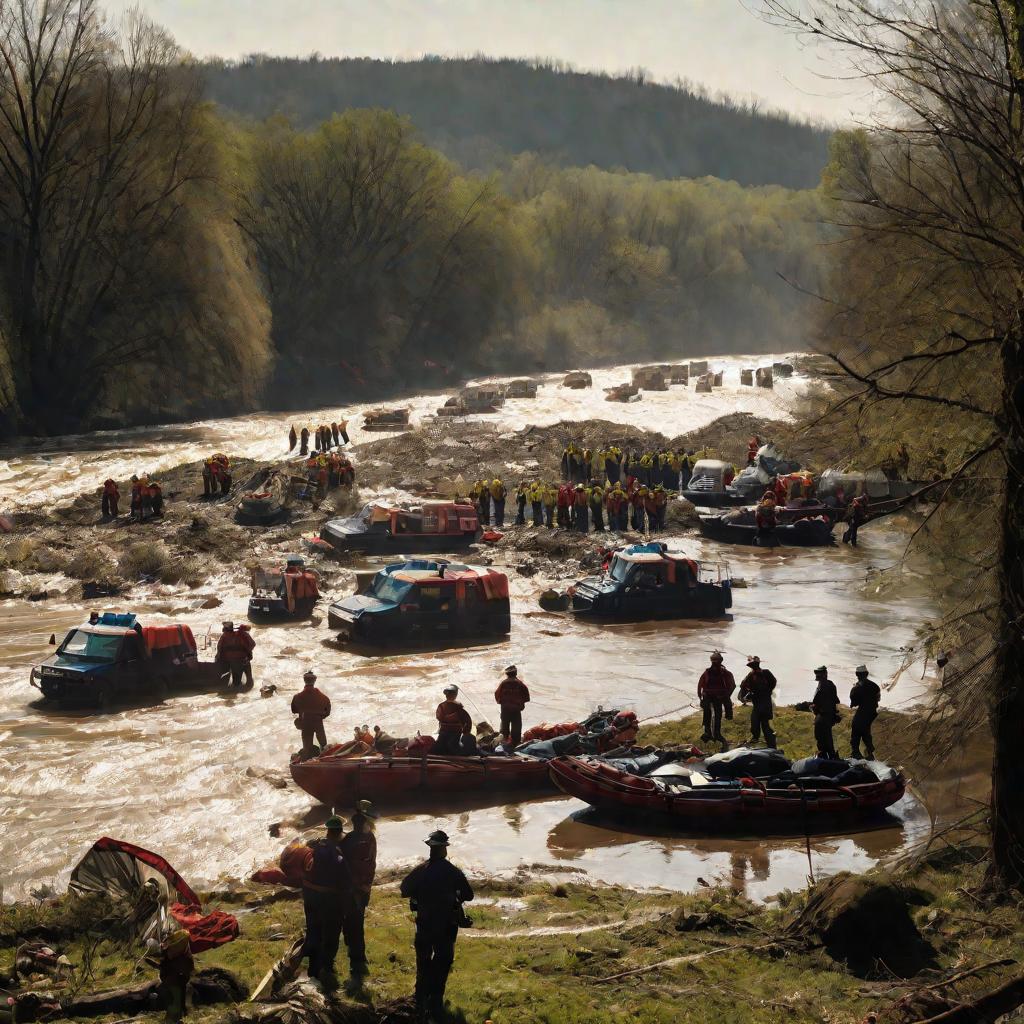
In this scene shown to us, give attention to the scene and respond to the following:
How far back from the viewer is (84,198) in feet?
195

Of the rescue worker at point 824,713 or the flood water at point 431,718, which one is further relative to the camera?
the rescue worker at point 824,713

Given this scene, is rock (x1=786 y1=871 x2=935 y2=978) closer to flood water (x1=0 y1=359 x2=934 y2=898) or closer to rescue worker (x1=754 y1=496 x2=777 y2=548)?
flood water (x1=0 y1=359 x2=934 y2=898)

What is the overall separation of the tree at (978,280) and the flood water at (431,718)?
1284 millimetres

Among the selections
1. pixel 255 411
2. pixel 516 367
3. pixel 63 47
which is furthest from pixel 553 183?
pixel 63 47

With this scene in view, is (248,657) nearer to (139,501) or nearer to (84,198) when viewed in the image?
(139,501)

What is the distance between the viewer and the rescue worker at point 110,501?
39.5 m

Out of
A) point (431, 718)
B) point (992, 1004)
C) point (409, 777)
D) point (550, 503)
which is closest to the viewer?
point (992, 1004)

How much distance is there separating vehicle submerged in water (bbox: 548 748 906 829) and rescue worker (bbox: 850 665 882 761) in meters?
1.20

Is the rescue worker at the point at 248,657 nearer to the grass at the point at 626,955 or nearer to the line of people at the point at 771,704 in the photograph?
the line of people at the point at 771,704

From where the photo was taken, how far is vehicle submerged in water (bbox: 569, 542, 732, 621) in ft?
97.3

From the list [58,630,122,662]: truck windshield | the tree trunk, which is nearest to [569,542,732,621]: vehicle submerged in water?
[58,630,122,662]: truck windshield

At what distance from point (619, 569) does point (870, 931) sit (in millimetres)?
19932

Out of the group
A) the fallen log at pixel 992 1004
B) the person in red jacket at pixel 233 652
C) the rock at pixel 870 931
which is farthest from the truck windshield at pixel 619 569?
the fallen log at pixel 992 1004

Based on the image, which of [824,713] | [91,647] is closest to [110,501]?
[91,647]
